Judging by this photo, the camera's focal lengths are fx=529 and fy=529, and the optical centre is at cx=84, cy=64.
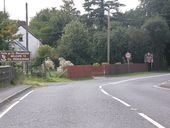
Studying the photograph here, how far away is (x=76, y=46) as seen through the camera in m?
84.1

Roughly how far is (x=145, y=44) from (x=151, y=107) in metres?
68.8

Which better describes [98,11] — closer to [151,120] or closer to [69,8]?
[69,8]

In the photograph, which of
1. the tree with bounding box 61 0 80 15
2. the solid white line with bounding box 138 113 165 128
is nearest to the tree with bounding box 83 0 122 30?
the tree with bounding box 61 0 80 15

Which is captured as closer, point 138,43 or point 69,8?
point 138,43

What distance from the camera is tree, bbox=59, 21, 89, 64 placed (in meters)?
83.2

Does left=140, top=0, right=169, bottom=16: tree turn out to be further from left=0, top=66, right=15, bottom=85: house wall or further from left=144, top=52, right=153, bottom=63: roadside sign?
left=0, top=66, right=15, bottom=85: house wall

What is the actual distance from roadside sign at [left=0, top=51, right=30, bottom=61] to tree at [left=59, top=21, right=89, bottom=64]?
40.4m

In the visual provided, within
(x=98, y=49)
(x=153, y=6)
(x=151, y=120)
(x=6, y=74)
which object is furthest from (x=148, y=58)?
(x=151, y=120)

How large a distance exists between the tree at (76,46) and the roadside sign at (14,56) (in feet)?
132

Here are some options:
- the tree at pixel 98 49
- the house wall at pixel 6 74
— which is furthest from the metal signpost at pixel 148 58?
the house wall at pixel 6 74

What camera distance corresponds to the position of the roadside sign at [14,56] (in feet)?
134

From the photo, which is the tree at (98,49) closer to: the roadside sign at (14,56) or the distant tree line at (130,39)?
the distant tree line at (130,39)

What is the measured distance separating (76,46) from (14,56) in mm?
42639

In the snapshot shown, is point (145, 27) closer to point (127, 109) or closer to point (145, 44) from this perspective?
point (145, 44)
